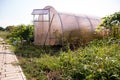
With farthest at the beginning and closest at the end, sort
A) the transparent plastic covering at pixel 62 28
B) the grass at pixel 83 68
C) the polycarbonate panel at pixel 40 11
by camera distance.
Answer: the polycarbonate panel at pixel 40 11 < the transparent plastic covering at pixel 62 28 < the grass at pixel 83 68

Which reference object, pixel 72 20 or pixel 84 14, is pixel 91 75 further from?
pixel 84 14

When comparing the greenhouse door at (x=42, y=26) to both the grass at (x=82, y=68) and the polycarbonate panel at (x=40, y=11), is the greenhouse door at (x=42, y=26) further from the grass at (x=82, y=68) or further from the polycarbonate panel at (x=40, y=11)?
the grass at (x=82, y=68)

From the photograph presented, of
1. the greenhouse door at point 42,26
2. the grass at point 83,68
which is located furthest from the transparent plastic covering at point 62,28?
the grass at point 83,68

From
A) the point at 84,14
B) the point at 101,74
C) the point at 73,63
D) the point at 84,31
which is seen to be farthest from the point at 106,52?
the point at 84,14

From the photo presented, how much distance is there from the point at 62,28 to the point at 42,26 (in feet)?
8.21

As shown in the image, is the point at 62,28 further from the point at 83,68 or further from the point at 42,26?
the point at 83,68

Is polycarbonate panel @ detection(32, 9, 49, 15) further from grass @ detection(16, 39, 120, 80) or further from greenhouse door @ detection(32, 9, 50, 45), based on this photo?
grass @ detection(16, 39, 120, 80)

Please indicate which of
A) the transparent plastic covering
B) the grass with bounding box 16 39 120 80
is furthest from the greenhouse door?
the grass with bounding box 16 39 120 80

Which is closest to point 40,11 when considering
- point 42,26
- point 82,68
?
point 42,26

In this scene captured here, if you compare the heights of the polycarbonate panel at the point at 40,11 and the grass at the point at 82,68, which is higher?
the polycarbonate panel at the point at 40,11

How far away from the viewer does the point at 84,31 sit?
47.5 feet

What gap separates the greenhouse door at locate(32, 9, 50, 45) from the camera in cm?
1462

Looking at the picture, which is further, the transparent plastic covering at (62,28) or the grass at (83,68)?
the transparent plastic covering at (62,28)

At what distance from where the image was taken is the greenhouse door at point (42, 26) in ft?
48.0
